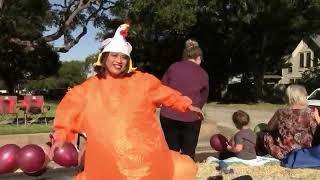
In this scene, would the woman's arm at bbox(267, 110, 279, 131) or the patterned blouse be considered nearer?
the patterned blouse

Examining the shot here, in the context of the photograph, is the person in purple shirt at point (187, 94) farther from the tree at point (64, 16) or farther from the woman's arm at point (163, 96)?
the tree at point (64, 16)

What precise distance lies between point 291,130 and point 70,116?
4.42 m

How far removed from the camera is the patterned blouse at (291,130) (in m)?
7.81

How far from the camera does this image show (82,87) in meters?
4.31

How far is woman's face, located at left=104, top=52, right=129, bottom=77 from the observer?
169 inches

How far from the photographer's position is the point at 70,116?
4.21 metres

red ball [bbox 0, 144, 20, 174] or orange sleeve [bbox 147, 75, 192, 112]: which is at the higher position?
orange sleeve [bbox 147, 75, 192, 112]

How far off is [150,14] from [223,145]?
22.0 m

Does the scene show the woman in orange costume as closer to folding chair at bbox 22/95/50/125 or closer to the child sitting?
the child sitting

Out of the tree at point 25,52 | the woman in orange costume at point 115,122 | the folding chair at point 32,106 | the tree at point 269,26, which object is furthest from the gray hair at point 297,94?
the tree at point 269,26

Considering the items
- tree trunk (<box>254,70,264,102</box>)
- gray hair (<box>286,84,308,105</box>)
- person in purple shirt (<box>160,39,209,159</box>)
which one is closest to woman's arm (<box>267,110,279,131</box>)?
gray hair (<box>286,84,308,105</box>)

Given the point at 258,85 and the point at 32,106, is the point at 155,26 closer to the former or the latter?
the point at 258,85

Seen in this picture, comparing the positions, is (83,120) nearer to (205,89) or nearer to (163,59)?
(205,89)

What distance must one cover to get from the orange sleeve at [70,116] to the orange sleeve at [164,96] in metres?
0.53
